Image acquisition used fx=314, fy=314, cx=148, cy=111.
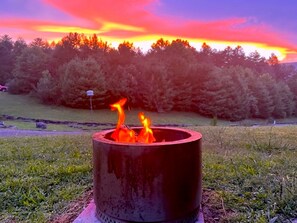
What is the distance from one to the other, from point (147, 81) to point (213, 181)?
2635cm

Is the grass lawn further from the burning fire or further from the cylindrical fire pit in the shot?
the burning fire

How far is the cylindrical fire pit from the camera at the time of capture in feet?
6.39

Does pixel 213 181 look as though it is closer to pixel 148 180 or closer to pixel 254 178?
pixel 254 178

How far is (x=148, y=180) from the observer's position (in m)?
1.95

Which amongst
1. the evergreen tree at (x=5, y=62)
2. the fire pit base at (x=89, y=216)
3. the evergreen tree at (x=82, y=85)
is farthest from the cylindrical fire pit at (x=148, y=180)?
the evergreen tree at (x=5, y=62)

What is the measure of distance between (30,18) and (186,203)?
21.2ft

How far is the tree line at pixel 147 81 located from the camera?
1126 inches

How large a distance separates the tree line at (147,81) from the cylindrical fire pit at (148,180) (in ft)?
86.1

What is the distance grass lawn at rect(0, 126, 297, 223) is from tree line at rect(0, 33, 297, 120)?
24.2 metres

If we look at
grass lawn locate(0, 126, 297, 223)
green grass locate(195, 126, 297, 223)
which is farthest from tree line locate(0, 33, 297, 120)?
green grass locate(195, 126, 297, 223)

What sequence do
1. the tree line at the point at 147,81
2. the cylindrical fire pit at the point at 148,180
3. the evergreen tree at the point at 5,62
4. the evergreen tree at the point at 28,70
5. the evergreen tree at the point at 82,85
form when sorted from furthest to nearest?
1. the evergreen tree at the point at 5,62
2. the evergreen tree at the point at 28,70
3. the tree line at the point at 147,81
4. the evergreen tree at the point at 82,85
5. the cylindrical fire pit at the point at 148,180

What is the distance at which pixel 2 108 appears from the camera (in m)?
27.1

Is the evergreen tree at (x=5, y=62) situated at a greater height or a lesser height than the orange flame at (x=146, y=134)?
greater

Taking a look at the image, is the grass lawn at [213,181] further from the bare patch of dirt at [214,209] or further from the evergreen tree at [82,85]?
the evergreen tree at [82,85]
